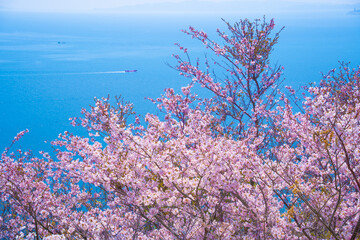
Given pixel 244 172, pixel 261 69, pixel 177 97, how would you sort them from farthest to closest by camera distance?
pixel 261 69 → pixel 177 97 → pixel 244 172

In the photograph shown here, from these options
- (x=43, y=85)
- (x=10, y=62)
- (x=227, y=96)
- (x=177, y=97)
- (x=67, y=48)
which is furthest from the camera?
(x=67, y=48)

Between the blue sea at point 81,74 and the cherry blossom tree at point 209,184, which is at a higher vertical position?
the blue sea at point 81,74

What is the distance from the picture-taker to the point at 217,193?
3.59 metres

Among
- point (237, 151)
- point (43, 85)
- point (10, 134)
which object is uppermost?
point (43, 85)

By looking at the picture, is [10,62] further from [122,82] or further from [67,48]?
[122,82]

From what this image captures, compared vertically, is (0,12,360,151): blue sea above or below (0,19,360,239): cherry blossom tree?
above

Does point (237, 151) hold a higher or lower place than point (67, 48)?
lower

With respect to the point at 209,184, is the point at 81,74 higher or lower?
higher

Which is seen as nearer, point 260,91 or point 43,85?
point 260,91

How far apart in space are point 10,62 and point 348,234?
171ft

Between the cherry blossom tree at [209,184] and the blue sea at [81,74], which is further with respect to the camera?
the blue sea at [81,74]

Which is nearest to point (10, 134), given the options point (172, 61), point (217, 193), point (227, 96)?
point (227, 96)

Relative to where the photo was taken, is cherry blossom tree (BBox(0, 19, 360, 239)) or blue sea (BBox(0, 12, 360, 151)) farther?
blue sea (BBox(0, 12, 360, 151))

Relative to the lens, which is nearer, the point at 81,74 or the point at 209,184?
the point at 209,184
